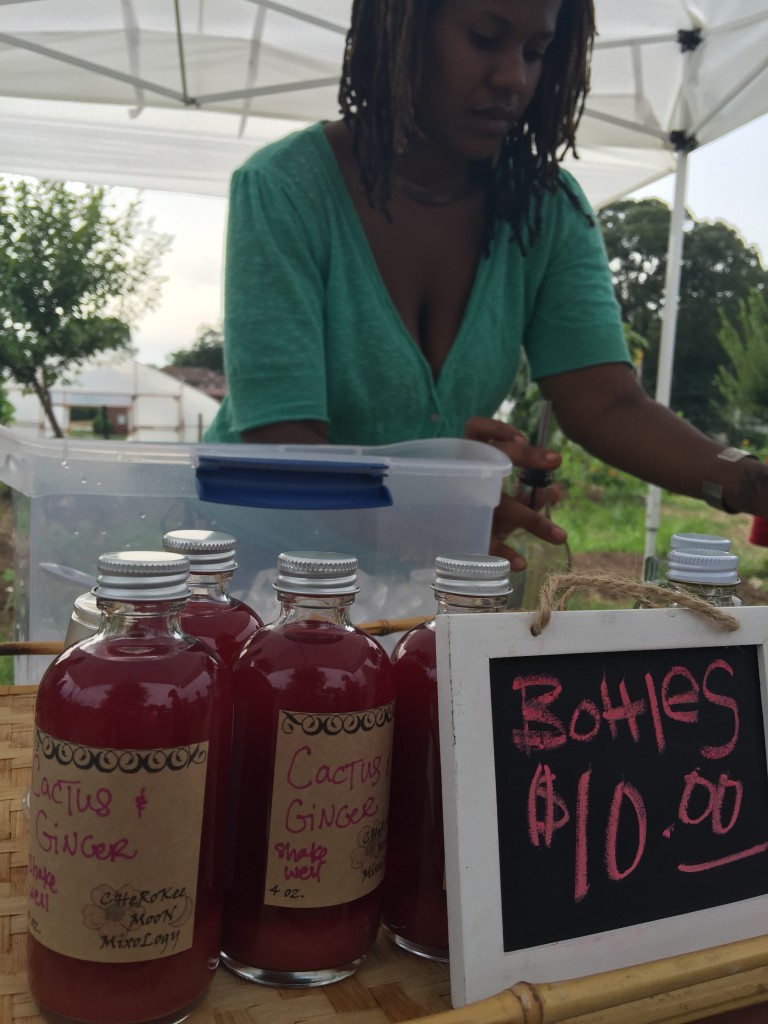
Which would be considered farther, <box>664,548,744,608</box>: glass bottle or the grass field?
the grass field

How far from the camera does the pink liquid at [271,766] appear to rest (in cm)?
47

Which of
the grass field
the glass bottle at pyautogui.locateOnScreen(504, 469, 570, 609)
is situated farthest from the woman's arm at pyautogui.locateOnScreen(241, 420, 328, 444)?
the grass field

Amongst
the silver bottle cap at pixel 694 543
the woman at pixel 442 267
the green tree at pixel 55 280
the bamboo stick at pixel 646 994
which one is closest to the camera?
the bamboo stick at pixel 646 994

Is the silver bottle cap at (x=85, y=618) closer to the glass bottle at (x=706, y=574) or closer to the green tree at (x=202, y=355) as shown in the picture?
the glass bottle at (x=706, y=574)

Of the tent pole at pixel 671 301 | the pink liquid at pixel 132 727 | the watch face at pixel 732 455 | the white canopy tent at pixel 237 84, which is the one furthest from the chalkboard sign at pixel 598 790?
the tent pole at pixel 671 301

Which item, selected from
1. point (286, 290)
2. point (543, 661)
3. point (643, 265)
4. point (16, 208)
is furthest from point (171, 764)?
point (643, 265)

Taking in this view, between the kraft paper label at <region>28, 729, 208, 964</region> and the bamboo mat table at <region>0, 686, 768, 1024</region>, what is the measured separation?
0.19 ft

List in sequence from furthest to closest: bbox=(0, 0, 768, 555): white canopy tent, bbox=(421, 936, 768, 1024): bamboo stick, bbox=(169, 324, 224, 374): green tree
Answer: bbox=(169, 324, 224, 374): green tree → bbox=(0, 0, 768, 555): white canopy tent → bbox=(421, 936, 768, 1024): bamboo stick

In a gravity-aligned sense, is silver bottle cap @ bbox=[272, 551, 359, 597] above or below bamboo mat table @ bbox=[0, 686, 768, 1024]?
above

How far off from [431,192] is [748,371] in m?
6.20

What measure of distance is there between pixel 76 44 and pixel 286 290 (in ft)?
7.74

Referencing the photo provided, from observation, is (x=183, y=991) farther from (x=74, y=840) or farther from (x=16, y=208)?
(x=16, y=208)

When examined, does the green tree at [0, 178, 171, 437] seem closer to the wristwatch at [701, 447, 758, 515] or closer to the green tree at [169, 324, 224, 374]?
the green tree at [169, 324, 224, 374]

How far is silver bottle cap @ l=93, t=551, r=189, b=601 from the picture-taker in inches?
16.5
